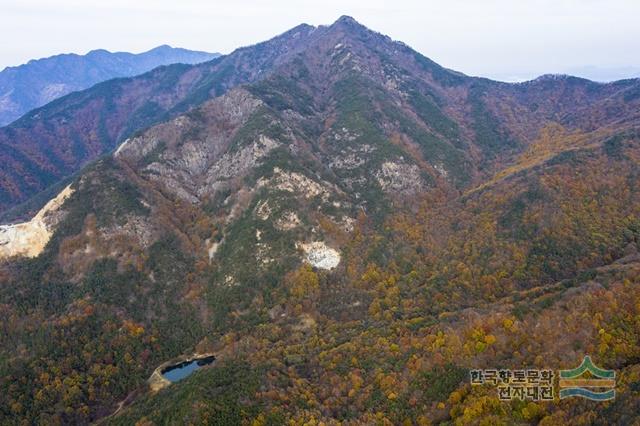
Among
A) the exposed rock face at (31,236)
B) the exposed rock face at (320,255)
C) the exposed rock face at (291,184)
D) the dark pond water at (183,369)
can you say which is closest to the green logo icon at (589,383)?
the exposed rock face at (320,255)

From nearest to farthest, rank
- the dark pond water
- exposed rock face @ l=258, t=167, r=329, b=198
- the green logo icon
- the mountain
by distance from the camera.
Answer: the green logo icon
the mountain
the dark pond water
exposed rock face @ l=258, t=167, r=329, b=198

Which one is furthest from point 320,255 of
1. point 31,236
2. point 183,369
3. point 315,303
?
point 31,236

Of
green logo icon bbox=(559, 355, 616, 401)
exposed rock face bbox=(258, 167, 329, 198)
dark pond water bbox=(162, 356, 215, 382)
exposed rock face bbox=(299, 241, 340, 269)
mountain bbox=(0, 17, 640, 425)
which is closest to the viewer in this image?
green logo icon bbox=(559, 355, 616, 401)

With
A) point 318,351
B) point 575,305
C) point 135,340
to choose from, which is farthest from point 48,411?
point 575,305

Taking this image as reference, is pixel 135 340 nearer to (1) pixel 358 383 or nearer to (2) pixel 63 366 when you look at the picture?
(2) pixel 63 366

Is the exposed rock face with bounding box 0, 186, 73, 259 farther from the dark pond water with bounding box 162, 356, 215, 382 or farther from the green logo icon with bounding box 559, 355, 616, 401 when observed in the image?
the green logo icon with bounding box 559, 355, 616, 401

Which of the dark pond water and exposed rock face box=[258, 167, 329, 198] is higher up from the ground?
exposed rock face box=[258, 167, 329, 198]

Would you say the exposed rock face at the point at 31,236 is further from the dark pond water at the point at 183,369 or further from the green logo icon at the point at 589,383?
the green logo icon at the point at 589,383

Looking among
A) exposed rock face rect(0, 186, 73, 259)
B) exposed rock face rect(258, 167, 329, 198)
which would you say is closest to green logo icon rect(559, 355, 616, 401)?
exposed rock face rect(258, 167, 329, 198)
